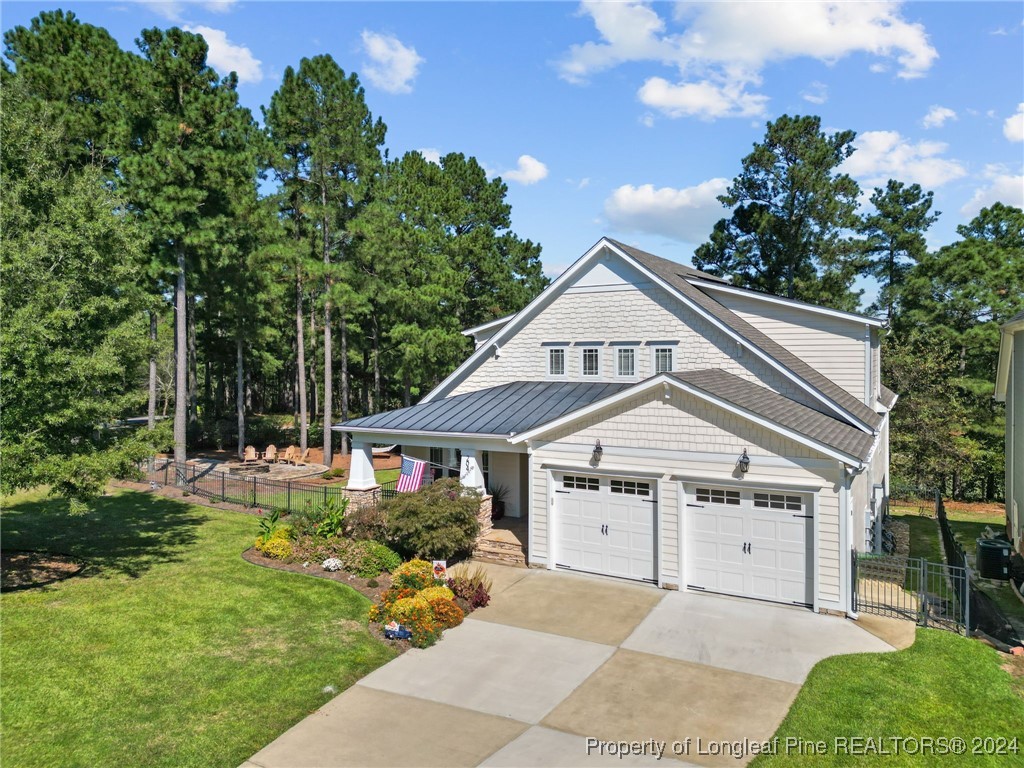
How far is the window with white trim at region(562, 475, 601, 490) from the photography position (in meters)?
15.8

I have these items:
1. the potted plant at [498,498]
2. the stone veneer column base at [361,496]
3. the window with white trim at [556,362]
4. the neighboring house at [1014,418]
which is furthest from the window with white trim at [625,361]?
the neighboring house at [1014,418]

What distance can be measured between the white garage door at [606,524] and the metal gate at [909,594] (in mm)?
4240

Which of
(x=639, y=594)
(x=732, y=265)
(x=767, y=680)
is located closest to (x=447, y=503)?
(x=639, y=594)

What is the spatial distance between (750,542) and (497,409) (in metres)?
8.02

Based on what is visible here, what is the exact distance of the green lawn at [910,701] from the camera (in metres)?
8.57

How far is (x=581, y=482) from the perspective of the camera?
16.0m

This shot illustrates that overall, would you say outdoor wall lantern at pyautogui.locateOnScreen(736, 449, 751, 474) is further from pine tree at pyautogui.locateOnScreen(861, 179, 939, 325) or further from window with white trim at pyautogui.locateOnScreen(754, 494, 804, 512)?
pine tree at pyautogui.locateOnScreen(861, 179, 939, 325)

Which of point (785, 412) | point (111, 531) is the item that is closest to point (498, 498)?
point (785, 412)

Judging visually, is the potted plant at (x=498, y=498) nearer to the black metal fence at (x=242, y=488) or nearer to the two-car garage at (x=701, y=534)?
the two-car garage at (x=701, y=534)

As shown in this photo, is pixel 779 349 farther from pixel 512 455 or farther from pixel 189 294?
pixel 189 294

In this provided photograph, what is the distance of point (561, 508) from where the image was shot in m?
16.2

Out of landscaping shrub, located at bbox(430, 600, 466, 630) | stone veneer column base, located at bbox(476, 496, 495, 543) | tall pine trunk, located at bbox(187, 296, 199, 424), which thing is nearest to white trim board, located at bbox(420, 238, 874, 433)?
stone veneer column base, located at bbox(476, 496, 495, 543)

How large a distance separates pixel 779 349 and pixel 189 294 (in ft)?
99.2

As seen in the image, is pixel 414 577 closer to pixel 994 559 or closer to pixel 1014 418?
pixel 994 559
